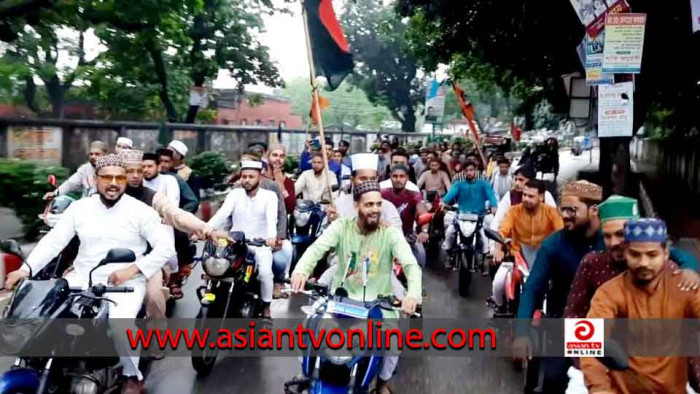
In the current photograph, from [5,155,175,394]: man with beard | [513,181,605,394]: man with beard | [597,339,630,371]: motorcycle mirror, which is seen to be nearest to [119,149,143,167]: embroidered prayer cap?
[5,155,175,394]: man with beard

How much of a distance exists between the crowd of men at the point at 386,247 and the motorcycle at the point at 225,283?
0.44 feet

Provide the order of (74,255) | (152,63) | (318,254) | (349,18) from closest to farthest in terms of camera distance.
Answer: (318,254) < (74,255) < (152,63) < (349,18)

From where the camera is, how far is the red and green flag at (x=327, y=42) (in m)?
8.87

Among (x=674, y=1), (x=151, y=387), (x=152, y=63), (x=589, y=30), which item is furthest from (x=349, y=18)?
(x=151, y=387)

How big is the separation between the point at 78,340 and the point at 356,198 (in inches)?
73.5

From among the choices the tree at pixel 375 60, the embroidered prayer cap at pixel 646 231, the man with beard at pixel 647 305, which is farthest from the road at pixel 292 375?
the tree at pixel 375 60

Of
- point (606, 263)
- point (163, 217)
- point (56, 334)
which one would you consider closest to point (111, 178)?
point (56, 334)

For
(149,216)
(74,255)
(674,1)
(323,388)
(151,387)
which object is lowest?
(151,387)

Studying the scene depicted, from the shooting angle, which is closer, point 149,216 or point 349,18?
point 149,216

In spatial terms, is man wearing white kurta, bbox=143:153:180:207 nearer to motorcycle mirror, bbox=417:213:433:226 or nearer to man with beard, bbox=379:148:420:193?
man with beard, bbox=379:148:420:193

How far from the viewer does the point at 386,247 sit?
15.1ft

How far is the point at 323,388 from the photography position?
149 inches

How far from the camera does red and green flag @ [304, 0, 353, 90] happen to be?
8867 millimetres

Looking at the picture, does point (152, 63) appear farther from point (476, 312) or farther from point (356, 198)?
point (356, 198)
